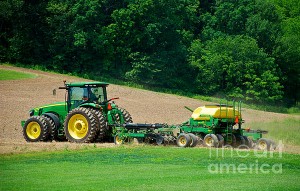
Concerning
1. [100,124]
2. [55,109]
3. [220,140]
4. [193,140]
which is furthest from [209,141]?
[55,109]

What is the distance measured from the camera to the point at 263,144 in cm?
2903

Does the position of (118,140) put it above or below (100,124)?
below

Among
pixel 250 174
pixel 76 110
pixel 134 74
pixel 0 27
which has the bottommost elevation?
pixel 250 174

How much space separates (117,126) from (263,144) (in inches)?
241

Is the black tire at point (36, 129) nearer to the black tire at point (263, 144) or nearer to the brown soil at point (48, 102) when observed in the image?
the brown soil at point (48, 102)

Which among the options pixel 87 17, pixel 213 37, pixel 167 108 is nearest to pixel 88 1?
pixel 87 17

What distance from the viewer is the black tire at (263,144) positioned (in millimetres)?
28797

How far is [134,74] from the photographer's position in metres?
73.3

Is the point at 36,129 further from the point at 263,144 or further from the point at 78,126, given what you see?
the point at 263,144

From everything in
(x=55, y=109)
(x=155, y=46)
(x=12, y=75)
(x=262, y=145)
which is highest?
(x=155, y=46)

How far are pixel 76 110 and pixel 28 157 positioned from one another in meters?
5.37

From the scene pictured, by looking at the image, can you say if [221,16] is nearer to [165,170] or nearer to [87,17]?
[87,17]

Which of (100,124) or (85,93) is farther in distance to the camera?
(85,93)

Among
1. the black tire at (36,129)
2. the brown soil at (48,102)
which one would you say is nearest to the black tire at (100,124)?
the brown soil at (48,102)
